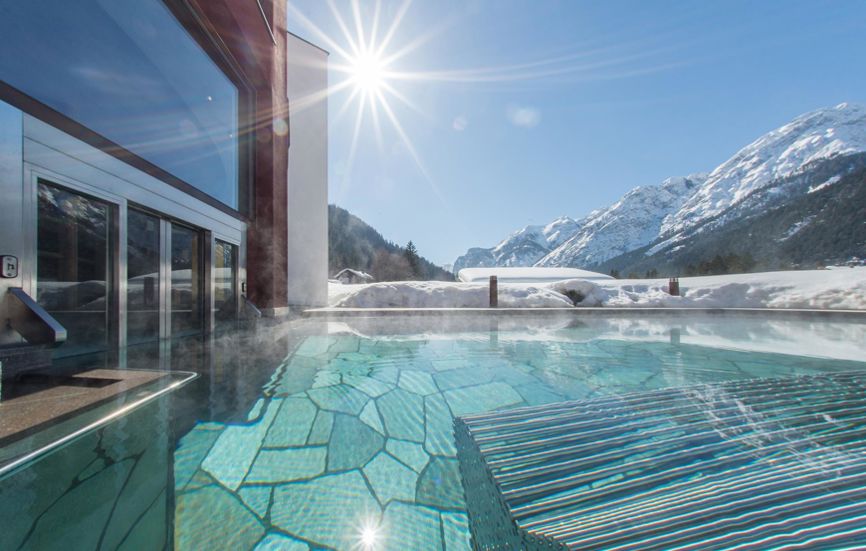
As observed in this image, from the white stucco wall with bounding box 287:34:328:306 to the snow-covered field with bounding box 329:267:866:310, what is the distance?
989 mm

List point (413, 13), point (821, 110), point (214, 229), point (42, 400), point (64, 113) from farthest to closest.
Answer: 1. point (821, 110)
2. point (413, 13)
3. point (214, 229)
4. point (64, 113)
5. point (42, 400)

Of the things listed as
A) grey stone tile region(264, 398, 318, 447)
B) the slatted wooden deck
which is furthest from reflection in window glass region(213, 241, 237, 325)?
the slatted wooden deck

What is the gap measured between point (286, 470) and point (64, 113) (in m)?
3.24

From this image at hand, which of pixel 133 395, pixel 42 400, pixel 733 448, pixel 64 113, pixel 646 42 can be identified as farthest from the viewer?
pixel 646 42

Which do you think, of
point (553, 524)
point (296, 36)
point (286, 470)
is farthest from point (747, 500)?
point (296, 36)

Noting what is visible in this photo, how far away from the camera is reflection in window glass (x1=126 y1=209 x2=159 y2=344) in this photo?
3.01 metres

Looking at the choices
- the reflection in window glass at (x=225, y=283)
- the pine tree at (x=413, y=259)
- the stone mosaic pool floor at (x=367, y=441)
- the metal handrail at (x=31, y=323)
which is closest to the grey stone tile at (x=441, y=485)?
the stone mosaic pool floor at (x=367, y=441)

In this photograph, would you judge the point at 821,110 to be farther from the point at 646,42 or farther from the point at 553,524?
the point at 553,524

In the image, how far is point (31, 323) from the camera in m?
1.93

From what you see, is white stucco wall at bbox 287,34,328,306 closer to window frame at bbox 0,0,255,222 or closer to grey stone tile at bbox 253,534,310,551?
window frame at bbox 0,0,255,222

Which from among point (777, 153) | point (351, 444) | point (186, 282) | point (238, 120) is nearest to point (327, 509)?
point (351, 444)

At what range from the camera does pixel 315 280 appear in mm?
7543

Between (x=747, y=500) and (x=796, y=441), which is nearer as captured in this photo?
(x=747, y=500)

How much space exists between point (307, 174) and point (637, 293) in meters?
9.33
